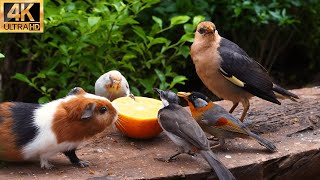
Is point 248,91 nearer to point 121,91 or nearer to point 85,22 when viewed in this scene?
point 121,91

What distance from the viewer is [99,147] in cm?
443

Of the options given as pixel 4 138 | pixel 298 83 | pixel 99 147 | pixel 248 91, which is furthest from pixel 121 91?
pixel 298 83

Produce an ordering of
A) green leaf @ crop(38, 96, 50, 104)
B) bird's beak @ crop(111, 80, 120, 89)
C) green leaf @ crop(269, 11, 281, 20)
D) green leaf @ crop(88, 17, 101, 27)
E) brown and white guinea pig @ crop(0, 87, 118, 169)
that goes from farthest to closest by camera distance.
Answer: green leaf @ crop(269, 11, 281, 20) < green leaf @ crop(38, 96, 50, 104) < green leaf @ crop(88, 17, 101, 27) < bird's beak @ crop(111, 80, 120, 89) < brown and white guinea pig @ crop(0, 87, 118, 169)

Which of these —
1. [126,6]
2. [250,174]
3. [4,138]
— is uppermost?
[126,6]

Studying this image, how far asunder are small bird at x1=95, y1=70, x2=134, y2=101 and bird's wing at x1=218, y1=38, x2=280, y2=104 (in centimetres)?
77

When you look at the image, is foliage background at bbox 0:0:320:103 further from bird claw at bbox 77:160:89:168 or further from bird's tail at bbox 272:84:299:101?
bird claw at bbox 77:160:89:168

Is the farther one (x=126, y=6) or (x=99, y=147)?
(x=126, y=6)

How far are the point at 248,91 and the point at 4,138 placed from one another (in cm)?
184

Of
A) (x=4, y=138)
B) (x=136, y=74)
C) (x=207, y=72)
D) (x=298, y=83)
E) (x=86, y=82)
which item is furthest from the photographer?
(x=298, y=83)

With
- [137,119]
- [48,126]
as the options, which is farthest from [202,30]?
[48,126]

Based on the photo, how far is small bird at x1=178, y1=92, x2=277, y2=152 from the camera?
4309mm

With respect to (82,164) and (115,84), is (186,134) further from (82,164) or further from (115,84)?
(115,84)

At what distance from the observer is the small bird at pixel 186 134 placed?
13.1 ft

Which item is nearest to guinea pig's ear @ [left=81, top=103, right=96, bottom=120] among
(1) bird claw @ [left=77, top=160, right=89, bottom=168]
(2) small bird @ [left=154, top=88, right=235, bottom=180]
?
(1) bird claw @ [left=77, top=160, right=89, bottom=168]
